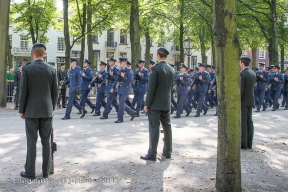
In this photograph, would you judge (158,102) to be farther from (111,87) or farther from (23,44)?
(23,44)

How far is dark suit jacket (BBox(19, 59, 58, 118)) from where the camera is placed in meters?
5.57

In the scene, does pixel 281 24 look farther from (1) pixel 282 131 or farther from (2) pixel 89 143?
(2) pixel 89 143

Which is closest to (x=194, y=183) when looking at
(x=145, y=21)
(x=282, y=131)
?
(x=282, y=131)

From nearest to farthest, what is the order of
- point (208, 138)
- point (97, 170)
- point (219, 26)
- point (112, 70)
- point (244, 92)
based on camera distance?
point (219, 26), point (97, 170), point (244, 92), point (208, 138), point (112, 70)

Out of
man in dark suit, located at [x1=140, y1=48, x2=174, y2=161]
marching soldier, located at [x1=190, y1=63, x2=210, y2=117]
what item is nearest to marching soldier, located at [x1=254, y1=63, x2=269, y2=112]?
marching soldier, located at [x1=190, y1=63, x2=210, y2=117]

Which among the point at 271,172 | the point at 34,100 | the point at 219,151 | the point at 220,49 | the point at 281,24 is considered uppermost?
the point at 281,24

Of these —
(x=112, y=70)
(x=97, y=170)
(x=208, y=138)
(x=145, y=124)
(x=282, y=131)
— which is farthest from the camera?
(x=112, y=70)

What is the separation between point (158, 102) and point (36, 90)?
2.38 m

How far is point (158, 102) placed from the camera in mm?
7012

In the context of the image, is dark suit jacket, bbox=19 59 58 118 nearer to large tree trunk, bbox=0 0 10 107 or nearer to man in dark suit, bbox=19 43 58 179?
man in dark suit, bbox=19 43 58 179

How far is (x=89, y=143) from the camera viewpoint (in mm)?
8508

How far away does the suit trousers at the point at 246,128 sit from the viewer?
26.9 feet

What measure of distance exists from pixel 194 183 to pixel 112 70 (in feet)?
28.7

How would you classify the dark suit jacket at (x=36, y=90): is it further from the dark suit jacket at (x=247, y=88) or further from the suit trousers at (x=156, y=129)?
the dark suit jacket at (x=247, y=88)
